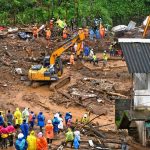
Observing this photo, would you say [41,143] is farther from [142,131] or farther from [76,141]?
[142,131]

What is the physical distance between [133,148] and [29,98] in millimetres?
10596

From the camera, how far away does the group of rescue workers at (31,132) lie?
842 inches

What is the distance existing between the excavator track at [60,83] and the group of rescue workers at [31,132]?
7.24 m

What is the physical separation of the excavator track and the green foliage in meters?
16.0

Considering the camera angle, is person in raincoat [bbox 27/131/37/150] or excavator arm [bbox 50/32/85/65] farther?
excavator arm [bbox 50/32/85/65]

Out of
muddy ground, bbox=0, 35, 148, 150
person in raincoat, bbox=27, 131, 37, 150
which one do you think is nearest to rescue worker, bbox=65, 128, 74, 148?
person in raincoat, bbox=27, 131, 37, 150

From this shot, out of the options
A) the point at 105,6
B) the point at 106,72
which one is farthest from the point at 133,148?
the point at 105,6

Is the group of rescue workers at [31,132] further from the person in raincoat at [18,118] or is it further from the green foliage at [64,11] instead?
the green foliage at [64,11]

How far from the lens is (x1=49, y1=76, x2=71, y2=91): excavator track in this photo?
110 ft

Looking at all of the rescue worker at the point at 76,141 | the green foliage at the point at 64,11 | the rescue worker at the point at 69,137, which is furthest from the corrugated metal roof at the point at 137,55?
the green foliage at the point at 64,11

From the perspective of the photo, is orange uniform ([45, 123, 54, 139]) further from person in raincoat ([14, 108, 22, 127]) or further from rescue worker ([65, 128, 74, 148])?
person in raincoat ([14, 108, 22, 127])

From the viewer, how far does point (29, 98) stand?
32031mm

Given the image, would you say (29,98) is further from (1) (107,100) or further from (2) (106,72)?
(2) (106,72)

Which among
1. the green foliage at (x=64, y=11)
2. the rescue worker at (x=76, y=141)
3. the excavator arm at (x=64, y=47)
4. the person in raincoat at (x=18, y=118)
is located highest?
the green foliage at (x=64, y=11)
